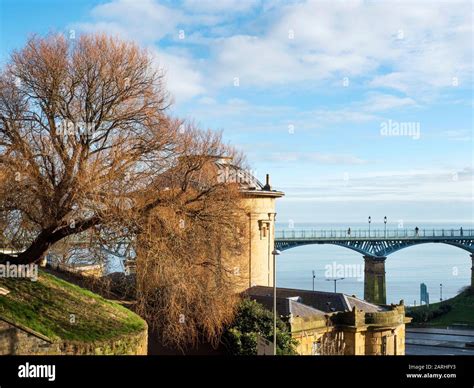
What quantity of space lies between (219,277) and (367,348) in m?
10.1

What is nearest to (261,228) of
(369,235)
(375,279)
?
(375,279)

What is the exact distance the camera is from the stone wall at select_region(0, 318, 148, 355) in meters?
13.4

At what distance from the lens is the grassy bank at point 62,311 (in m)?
15.5

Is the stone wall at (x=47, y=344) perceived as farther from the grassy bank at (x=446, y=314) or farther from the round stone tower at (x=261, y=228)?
the grassy bank at (x=446, y=314)

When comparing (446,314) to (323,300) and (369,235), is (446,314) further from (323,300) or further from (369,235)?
(323,300)

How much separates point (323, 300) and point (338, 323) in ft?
8.87

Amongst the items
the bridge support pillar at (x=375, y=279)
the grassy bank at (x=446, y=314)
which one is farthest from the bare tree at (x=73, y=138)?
the bridge support pillar at (x=375, y=279)

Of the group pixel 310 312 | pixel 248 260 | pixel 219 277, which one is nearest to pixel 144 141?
pixel 219 277

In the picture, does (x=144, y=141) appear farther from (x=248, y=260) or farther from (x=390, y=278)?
(x=390, y=278)

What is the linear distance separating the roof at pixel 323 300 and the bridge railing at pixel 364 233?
32.0m

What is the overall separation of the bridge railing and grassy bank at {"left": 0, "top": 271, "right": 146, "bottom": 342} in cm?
4392

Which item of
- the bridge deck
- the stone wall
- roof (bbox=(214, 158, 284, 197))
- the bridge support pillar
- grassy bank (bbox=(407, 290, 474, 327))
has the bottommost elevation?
grassy bank (bbox=(407, 290, 474, 327))

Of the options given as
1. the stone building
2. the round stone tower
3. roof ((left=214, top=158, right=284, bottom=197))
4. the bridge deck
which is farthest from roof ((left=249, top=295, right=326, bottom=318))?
the bridge deck

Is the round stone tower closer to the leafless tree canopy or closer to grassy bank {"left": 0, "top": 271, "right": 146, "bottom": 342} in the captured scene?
the leafless tree canopy
